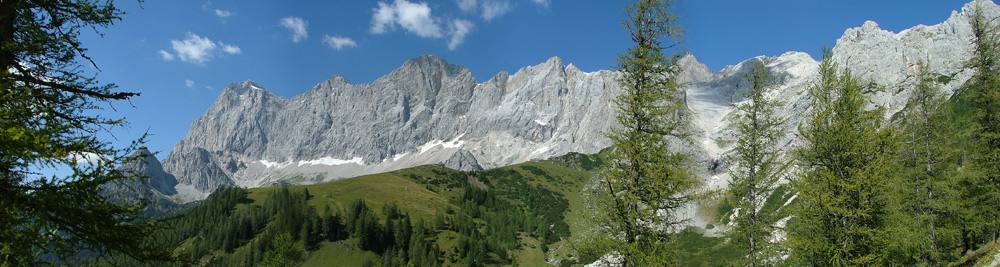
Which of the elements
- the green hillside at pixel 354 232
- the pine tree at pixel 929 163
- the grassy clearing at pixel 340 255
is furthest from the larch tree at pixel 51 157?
the grassy clearing at pixel 340 255

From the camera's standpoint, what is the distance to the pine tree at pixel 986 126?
26.2 meters

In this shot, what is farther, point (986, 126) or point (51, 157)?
point (986, 126)

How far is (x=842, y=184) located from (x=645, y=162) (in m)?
10.2

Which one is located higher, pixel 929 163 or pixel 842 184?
pixel 929 163

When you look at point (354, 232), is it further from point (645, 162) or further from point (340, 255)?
point (645, 162)

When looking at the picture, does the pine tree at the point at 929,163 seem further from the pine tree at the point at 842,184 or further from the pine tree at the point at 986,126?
the pine tree at the point at 842,184

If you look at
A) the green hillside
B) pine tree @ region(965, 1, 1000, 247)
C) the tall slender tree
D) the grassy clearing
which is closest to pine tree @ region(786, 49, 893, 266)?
the tall slender tree

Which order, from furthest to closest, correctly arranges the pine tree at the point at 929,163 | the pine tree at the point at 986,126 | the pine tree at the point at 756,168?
1. the pine tree at the point at 929,163
2. the pine tree at the point at 986,126
3. the pine tree at the point at 756,168

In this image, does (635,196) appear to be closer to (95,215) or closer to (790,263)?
(790,263)

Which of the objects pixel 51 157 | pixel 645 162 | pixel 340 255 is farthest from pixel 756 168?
pixel 340 255

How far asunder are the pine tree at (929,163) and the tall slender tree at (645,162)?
20086mm

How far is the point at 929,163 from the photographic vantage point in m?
28.2

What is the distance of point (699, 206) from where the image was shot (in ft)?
55.4

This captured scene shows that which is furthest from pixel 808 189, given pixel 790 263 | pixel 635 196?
pixel 635 196
